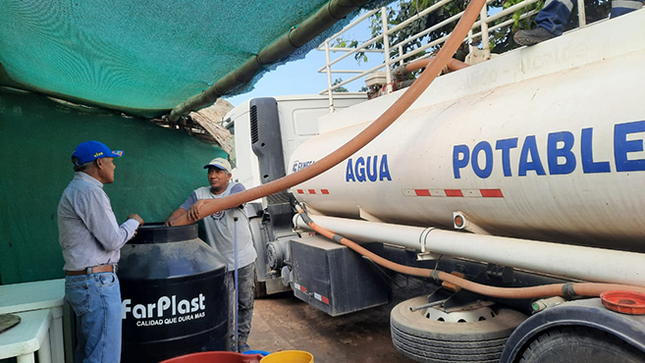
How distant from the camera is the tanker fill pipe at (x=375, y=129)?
2.47 m

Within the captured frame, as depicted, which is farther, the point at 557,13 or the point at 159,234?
the point at 159,234

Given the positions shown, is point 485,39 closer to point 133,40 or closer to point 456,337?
point 456,337

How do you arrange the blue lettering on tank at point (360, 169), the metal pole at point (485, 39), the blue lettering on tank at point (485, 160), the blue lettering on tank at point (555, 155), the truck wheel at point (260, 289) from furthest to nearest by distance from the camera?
the truck wheel at point (260, 289)
the blue lettering on tank at point (360, 169)
the metal pole at point (485, 39)
the blue lettering on tank at point (485, 160)
the blue lettering on tank at point (555, 155)

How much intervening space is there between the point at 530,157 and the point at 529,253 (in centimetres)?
51

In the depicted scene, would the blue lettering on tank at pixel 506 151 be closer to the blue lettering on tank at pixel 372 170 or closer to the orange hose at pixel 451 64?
the orange hose at pixel 451 64

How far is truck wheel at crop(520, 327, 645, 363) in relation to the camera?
6.19 ft

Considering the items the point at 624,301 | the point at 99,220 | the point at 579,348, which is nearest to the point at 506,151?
the point at 624,301

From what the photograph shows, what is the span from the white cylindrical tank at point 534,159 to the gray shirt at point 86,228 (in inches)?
75.5

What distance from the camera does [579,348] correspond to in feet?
6.72

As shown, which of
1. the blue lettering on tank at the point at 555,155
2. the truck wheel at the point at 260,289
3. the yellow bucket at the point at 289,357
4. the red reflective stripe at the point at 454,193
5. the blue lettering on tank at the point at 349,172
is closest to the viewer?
the blue lettering on tank at the point at 555,155

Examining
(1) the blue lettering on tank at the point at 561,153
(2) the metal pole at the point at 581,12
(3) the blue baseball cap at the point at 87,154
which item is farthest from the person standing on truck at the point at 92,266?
(2) the metal pole at the point at 581,12

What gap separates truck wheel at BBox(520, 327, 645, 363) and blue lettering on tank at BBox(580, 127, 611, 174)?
0.72 meters

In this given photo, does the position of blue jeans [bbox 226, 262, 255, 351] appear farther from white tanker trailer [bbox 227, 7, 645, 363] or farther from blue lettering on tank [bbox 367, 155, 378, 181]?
blue lettering on tank [bbox 367, 155, 378, 181]

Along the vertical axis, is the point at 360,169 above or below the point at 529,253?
above
